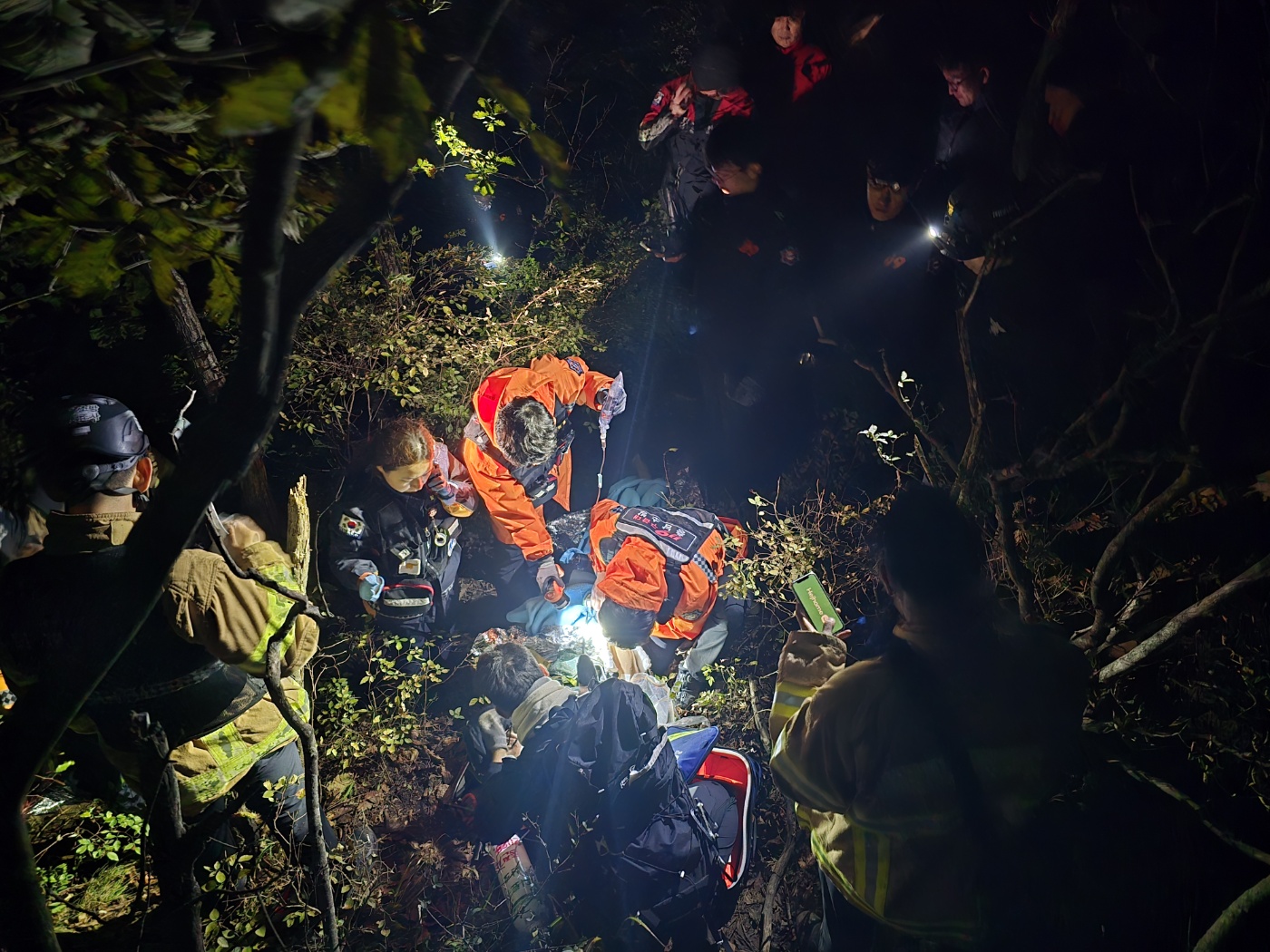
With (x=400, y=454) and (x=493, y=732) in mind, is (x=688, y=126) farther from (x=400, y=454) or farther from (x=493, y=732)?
(x=493, y=732)

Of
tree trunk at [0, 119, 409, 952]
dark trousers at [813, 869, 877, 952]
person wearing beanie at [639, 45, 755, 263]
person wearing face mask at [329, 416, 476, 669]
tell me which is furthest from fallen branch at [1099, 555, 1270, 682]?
person wearing beanie at [639, 45, 755, 263]

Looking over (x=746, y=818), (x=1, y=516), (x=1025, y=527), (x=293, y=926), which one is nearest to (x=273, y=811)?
(x=293, y=926)

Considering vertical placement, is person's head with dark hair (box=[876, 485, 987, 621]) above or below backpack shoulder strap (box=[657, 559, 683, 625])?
below

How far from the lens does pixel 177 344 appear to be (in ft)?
13.3

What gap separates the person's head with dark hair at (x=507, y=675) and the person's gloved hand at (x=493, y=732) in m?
0.18

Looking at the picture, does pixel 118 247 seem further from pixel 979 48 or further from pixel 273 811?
pixel 979 48

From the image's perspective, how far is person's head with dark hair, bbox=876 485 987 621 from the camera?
2.31m

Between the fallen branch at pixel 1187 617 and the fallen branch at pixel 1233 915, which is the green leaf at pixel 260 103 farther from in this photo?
the fallen branch at pixel 1233 915

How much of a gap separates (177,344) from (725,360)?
491 cm

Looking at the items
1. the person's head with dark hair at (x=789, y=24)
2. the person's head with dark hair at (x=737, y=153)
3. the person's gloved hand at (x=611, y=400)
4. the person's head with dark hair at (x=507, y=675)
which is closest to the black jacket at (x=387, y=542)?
the person's head with dark hair at (x=507, y=675)

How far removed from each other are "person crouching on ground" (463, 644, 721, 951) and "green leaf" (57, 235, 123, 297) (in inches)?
122

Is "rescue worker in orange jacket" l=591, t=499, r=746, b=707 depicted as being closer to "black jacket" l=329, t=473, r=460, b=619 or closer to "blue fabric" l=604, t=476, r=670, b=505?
"blue fabric" l=604, t=476, r=670, b=505

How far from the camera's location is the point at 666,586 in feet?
16.1

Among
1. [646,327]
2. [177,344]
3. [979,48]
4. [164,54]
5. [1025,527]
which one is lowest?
[1025,527]
